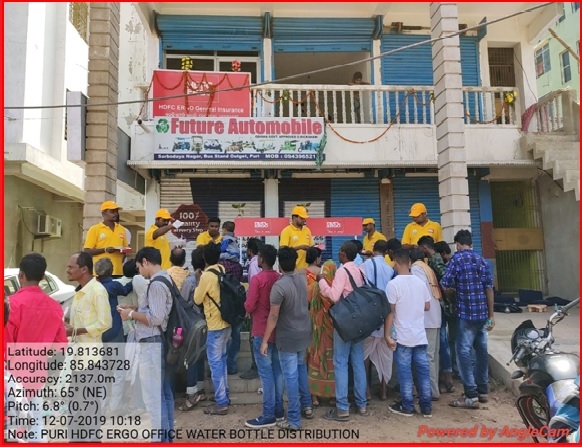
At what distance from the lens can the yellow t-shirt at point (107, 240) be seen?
16.1ft

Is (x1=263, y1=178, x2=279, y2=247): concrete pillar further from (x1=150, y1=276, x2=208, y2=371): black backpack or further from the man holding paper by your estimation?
(x1=150, y1=276, x2=208, y2=371): black backpack

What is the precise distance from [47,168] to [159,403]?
30.8 ft

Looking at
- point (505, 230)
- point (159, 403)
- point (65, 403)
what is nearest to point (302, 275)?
point (159, 403)

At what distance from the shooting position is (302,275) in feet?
12.6

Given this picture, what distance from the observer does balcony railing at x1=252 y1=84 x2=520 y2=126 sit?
8.61 metres

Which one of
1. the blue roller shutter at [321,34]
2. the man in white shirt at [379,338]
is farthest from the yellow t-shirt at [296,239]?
the blue roller shutter at [321,34]

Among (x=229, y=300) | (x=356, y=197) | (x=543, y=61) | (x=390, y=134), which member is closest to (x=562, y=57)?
(x=543, y=61)

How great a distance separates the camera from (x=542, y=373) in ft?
9.64

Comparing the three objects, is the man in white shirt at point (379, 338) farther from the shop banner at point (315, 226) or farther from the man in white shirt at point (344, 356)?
the shop banner at point (315, 226)

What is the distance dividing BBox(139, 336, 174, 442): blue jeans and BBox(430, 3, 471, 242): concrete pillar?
15.3 ft

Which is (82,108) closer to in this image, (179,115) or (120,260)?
(179,115)

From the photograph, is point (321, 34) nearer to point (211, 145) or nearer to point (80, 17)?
point (211, 145)

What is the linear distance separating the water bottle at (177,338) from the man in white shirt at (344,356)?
1.48 metres

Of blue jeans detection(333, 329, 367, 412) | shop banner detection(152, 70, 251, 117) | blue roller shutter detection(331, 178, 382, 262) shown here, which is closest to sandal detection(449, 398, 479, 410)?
blue jeans detection(333, 329, 367, 412)
